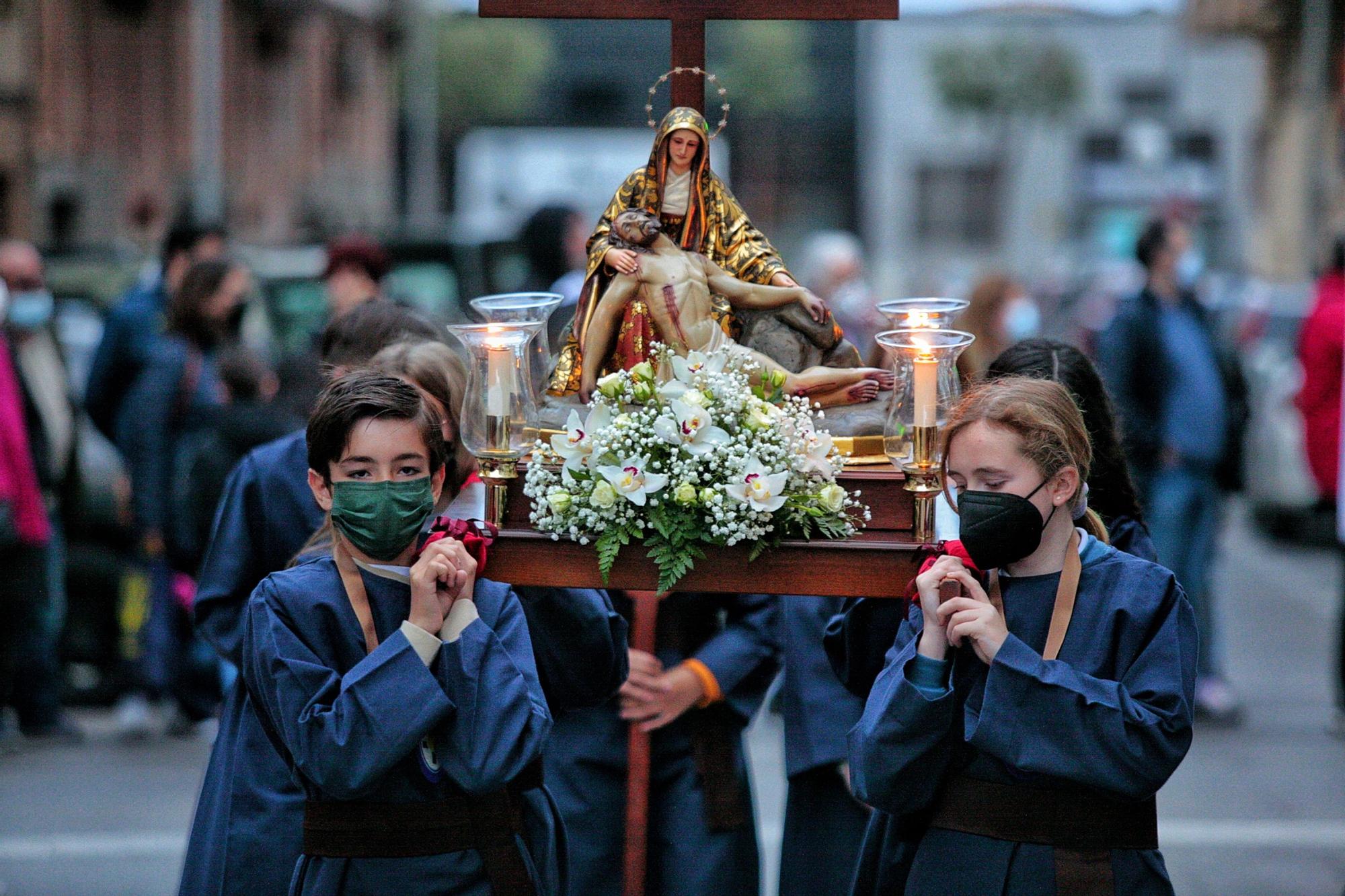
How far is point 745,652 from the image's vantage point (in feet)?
13.6

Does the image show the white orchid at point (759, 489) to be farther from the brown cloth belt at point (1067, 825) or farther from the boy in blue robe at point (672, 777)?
the boy in blue robe at point (672, 777)

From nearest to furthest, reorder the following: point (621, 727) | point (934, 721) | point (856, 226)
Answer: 1. point (934, 721)
2. point (621, 727)
3. point (856, 226)

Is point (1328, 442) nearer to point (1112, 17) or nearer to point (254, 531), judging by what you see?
point (254, 531)

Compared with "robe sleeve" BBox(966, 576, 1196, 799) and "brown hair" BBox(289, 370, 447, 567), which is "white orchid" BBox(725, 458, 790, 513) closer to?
"robe sleeve" BBox(966, 576, 1196, 799)

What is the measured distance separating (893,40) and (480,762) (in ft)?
139

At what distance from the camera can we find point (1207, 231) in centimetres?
4138

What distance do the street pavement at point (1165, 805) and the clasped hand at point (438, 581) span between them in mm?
3407

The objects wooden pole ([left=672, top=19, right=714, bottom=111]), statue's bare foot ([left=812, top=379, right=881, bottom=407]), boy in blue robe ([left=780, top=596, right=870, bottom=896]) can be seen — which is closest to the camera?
statue's bare foot ([left=812, top=379, right=881, bottom=407])

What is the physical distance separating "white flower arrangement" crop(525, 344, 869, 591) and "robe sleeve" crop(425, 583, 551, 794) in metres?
0.23

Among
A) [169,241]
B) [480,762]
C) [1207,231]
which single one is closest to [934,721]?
[480,762]

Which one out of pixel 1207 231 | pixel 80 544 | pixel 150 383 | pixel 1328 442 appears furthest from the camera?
pixel 1207 231

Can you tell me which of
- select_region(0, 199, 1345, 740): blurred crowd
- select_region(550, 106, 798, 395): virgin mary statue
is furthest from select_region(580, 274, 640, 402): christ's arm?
select_region(0, 199, 1345, 740): blurred crowd

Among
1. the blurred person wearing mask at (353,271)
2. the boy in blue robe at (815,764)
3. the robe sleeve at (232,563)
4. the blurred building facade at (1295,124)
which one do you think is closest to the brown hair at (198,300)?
the blurred person wearing mask at (353,271)

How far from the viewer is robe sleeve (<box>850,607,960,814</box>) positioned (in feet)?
9.43
